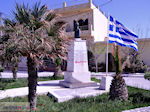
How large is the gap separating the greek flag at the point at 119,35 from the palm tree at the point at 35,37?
4396mm

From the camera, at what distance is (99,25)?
1050 inches

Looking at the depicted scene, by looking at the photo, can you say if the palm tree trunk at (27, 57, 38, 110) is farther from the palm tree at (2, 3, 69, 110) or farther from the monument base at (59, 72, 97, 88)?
the monument base at (59, 72, 97, 88)

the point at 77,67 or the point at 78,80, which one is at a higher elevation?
the point at 77,67

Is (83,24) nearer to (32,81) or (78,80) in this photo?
(78,80)

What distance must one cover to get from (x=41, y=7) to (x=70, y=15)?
22.0 meters

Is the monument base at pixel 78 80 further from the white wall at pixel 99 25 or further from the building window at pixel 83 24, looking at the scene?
the building window at pixel 83 24

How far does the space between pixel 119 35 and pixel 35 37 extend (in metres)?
5.79

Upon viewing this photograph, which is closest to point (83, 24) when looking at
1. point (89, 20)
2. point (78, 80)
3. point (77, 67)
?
point (89, 20)

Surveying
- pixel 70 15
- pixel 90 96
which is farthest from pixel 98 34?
pixel 90 96

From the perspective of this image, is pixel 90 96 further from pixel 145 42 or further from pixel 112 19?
pixel 145 42

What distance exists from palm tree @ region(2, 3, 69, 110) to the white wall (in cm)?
1999

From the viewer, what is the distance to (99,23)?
26.7 m

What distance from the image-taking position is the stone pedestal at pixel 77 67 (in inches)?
439

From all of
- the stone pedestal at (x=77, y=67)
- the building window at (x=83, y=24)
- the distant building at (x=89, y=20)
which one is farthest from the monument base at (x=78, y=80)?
the building window at (x=83, y=24)
